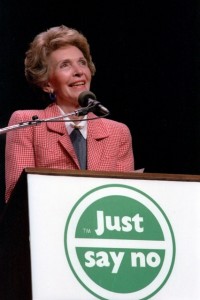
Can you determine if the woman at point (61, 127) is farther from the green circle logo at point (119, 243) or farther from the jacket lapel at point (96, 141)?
the green circle logo at point (119, 243)

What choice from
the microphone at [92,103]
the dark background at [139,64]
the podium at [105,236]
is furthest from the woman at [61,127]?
the podium at [105,236]

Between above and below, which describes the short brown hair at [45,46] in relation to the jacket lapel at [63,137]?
above

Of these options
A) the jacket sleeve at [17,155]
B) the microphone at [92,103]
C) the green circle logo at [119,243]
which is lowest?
the green circle logo at [119,243]

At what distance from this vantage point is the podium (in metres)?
1.75

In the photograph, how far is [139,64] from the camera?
3.38m

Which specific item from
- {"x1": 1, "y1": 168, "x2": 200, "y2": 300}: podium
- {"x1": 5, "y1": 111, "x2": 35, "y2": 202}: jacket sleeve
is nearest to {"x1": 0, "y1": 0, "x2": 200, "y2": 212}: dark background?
{"x1": 5, "y1": 111, "x2": 35, "y2": 202}: jacket sleeve

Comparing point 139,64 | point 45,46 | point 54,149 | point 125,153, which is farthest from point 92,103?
point 139,64

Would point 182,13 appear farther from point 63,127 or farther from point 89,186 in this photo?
point 89,186

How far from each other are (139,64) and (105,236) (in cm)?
170

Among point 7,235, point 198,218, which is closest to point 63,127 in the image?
point 7,235

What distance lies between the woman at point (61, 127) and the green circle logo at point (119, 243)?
66 centimetres

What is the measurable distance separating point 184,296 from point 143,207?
Answer: 22 centimetres

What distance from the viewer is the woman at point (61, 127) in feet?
8.33

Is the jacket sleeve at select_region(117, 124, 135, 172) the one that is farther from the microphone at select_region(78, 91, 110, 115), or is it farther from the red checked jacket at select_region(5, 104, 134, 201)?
the microphone at select_region(78, 91, 110, 115)
